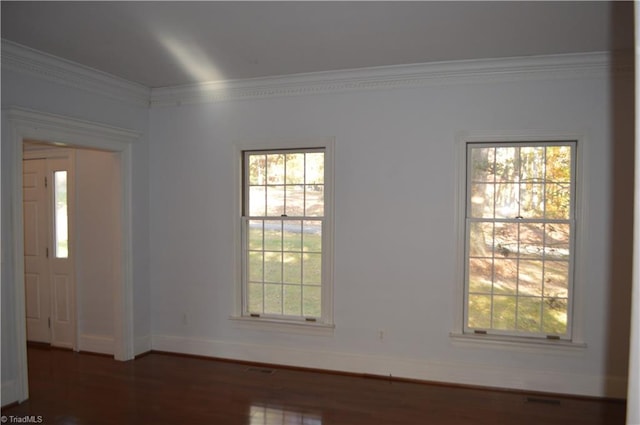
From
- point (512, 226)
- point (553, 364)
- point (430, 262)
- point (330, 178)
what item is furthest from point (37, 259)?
point (553, 364)

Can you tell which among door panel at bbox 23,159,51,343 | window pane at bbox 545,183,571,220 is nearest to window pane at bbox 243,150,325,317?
window pane at bbox 545,183,571,220

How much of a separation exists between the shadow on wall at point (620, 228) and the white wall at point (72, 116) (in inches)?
183

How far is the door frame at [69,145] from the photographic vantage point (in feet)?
11.6

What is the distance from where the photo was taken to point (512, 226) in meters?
3.90

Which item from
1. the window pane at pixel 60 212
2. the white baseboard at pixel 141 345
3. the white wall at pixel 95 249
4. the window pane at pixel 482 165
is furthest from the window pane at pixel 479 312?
the window pane at pixel 60 212

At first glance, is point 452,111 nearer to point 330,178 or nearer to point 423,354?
point 330,178

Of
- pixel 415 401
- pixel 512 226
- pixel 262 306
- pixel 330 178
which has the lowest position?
pixel 415 401

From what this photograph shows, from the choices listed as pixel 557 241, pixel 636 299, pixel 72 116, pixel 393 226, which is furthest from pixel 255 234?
pixel 636 299

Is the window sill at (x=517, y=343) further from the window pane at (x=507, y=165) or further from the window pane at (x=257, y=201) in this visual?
the window pane at (x=257, y=201)

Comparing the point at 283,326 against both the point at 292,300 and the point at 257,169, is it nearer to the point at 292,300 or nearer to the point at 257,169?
the point at 292,300

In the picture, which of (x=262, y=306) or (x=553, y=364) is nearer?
(x=553, y=364)

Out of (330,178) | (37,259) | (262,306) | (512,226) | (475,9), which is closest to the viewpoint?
(475,9)

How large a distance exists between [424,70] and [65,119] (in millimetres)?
3350

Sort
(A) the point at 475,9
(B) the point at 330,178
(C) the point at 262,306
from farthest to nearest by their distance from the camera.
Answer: (C) the point at 262,306
(B) the point at 330,178
(A) the point at 475,9
